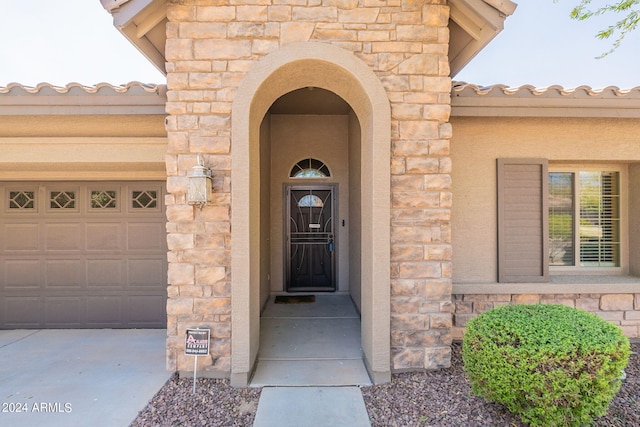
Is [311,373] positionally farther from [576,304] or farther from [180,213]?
[576,304]

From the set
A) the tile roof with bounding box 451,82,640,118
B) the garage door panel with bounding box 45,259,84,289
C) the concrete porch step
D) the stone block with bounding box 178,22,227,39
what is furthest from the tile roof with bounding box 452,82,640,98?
the garage door panel with bounding box 45,259,84,289

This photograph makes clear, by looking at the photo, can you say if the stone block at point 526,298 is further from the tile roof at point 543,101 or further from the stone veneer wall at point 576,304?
the tile roof at point 543,101

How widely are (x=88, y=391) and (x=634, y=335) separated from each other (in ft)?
23.2

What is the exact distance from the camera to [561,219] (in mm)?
4938

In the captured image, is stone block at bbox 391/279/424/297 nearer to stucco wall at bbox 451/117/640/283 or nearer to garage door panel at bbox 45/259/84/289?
stucco wall at bbox 451/117/640/283

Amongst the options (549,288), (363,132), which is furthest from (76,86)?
(549,288)

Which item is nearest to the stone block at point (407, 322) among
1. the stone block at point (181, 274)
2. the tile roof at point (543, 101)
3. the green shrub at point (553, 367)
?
the green shrub at point (553, 367)

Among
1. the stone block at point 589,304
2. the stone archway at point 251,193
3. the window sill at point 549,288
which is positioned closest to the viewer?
the stone archway at point 251,193

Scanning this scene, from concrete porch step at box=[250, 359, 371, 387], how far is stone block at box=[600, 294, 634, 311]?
358cm

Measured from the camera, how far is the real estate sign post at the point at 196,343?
3.44 m

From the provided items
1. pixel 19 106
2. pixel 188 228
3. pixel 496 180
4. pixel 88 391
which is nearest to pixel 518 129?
pixel 496 180

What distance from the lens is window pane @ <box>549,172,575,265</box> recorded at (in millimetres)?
4926

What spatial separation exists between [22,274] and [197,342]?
13.1ft

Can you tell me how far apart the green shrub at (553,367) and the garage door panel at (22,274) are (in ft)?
21.4
